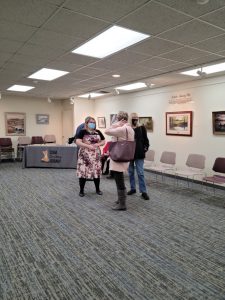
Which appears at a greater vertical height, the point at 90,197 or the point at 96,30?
the point at 96,30

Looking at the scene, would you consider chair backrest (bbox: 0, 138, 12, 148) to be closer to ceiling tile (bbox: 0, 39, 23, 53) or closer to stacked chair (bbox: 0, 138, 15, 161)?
stacked chair (bbox: 0, 138, 15, 161)

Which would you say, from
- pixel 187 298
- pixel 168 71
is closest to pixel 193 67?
pixel 168 71

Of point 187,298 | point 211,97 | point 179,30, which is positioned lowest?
point 187,298

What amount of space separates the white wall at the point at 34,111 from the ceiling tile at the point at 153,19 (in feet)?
26.9

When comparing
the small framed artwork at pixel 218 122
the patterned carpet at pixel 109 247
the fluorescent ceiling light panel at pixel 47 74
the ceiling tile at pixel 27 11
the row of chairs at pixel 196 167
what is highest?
the fluorescent ceiling light panel at pixel 47 74

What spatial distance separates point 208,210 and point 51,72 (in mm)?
4474

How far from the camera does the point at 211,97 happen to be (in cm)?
580

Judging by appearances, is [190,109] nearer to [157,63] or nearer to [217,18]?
[157,63]

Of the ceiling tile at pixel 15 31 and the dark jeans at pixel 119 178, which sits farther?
the dark jeans at pixel 119 178

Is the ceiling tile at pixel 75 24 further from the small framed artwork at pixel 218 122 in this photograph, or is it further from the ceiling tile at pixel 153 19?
the small framed artwork at pixel 218 122

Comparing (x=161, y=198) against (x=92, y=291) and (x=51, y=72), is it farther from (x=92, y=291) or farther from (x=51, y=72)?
(x=51, y=72)

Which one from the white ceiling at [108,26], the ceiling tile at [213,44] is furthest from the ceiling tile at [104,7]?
the ceiling tile at [213,44]

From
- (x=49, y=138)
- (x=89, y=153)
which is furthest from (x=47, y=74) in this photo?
(x=49, y=138)

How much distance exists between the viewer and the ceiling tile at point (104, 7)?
2.43 metres
